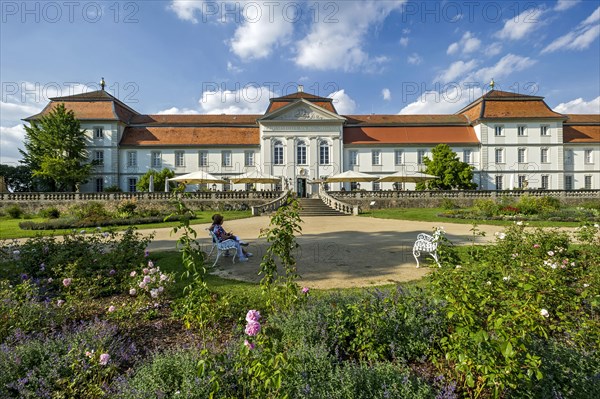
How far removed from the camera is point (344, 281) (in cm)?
578

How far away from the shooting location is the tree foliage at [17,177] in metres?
39.6

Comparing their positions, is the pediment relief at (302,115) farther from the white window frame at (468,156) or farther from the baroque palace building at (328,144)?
the white window frame at (468,156)

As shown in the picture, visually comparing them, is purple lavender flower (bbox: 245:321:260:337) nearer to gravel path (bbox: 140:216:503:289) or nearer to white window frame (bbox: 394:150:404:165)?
gravel path (bbox: 140:216:503:289)

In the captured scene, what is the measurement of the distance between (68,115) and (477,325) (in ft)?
137

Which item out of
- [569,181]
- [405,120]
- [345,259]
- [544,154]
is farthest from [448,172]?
[345,259]

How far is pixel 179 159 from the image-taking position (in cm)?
3612

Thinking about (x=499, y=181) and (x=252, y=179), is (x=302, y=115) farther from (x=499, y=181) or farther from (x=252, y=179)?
(x=499, y=181)

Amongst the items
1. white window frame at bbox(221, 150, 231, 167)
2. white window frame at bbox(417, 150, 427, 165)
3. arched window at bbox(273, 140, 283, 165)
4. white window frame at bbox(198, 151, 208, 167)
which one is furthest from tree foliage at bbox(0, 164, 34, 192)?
white window frame at bbox(417, 150, 427, 165)

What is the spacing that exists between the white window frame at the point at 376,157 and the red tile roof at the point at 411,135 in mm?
1076

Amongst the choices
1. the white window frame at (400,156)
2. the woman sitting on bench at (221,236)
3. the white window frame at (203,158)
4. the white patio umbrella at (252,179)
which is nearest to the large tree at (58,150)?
the white window frame at (203,158)

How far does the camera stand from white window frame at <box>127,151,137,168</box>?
A: 3587cm

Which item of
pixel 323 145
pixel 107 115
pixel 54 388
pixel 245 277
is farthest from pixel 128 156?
pixel 54 388

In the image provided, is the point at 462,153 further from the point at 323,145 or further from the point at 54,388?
the point at 54,388

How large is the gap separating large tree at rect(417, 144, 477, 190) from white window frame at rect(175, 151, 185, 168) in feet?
90.9
